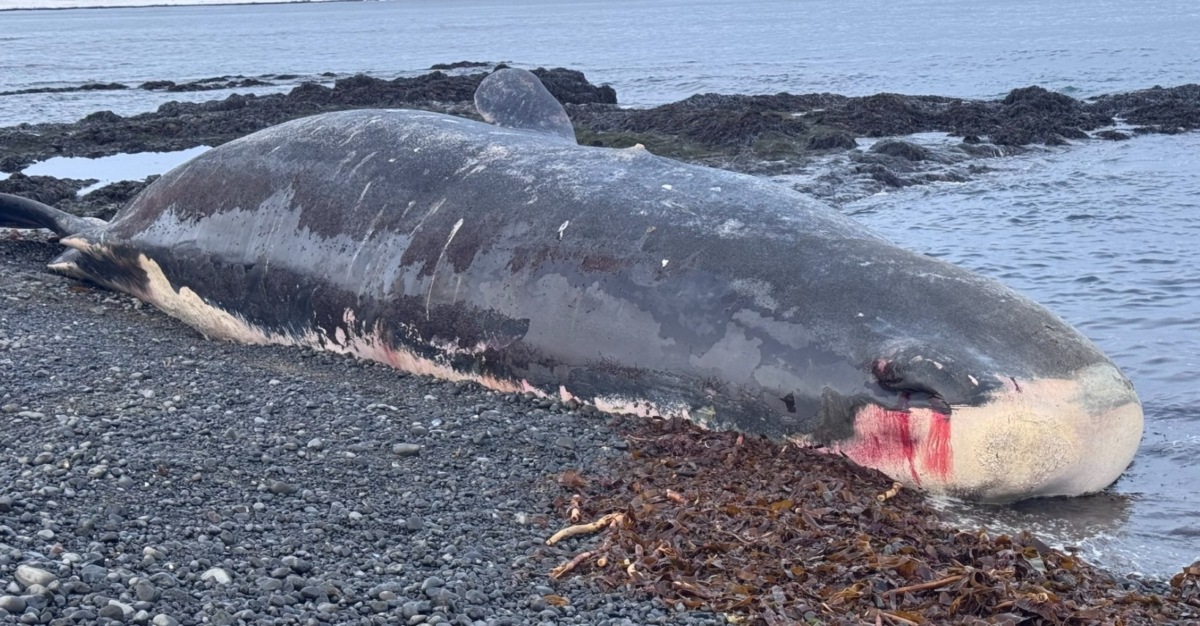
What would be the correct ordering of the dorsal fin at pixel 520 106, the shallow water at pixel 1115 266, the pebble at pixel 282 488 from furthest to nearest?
the dorsal fin at pixel 520 106, the shallow water at pixel 1115 266, the pebble at pixel 282 488

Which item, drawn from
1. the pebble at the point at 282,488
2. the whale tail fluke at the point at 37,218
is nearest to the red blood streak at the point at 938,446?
the pebble at the point at 282,488

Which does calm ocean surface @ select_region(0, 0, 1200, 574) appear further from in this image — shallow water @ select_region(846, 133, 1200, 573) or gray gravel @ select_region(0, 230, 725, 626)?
gray gravel @ select_region(0, 230, 725, 626)

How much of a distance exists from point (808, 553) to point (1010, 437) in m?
1.24

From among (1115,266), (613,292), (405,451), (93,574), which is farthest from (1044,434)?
(1115,266)

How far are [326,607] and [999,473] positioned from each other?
3147 mm

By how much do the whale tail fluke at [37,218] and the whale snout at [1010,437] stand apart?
20.4ft

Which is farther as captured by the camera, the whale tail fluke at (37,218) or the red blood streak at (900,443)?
the whale tail fluke at (37,218)

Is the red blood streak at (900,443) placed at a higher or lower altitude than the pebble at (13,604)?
lower

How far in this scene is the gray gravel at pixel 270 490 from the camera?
4.18 meters

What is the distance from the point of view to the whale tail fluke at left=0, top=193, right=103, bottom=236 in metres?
9.35

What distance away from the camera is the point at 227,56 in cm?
6650

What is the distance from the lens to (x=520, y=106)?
8703 millimetres

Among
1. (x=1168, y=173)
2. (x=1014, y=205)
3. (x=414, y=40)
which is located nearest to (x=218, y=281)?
(x=1014, y=205)

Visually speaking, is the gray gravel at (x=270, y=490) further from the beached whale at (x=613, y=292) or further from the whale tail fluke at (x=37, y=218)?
the whale tail fluke at (x=37, y=218)
